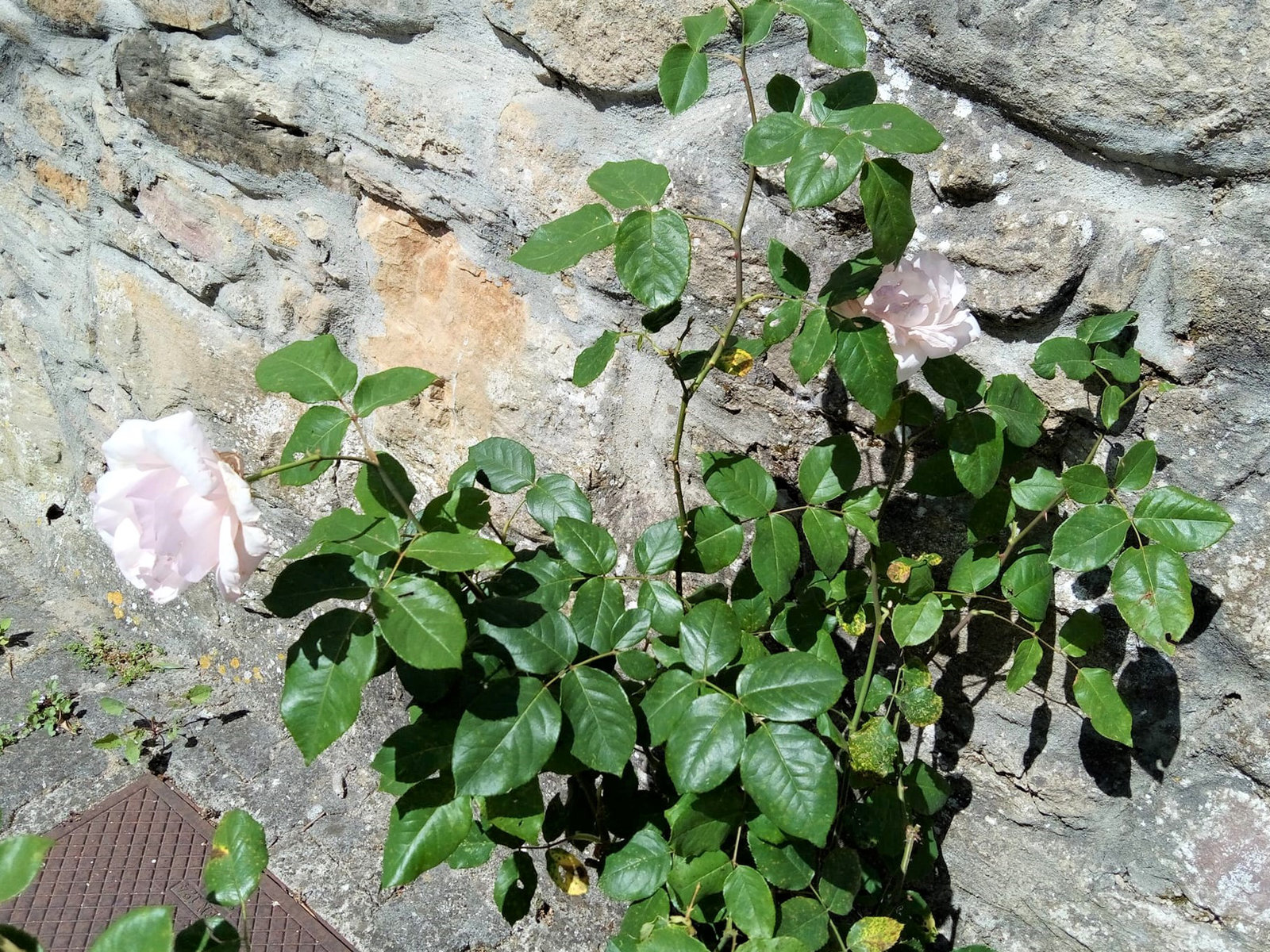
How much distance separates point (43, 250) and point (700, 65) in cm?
157

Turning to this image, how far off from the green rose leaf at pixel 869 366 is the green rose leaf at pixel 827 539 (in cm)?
16

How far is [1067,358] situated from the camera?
35.4 inches

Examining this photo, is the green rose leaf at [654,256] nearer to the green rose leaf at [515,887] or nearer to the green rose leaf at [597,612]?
the green rose leaf at [597,612]

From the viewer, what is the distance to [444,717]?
902mm

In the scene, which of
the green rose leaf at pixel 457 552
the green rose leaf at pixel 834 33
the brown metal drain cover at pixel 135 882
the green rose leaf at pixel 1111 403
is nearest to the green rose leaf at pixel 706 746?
the green rose leaf at pixel 457 552

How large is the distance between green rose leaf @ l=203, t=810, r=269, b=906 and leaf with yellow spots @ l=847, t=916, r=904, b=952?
0.57m

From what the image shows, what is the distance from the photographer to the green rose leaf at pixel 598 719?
84cm

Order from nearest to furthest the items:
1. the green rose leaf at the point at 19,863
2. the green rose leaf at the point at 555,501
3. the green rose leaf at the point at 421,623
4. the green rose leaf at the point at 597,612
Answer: the green rose leaf at the point at 19,863, the green rose leaf at the point at 421,623, the green rose leaf at the point at 597,612, the green rose leaf at the point at 555,501

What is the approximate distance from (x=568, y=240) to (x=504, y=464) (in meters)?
0.27

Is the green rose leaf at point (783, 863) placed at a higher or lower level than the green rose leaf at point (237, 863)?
lower

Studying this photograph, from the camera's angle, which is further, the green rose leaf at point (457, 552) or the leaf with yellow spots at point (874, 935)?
the leaf with yellow spots at point (874, 935)

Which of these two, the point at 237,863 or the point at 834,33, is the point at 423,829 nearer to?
the point at 237,863

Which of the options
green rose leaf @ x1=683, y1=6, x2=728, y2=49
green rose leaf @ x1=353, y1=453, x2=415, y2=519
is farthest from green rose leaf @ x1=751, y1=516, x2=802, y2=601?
green rose leaf @ x1=683, y1=6, x2=728, y2=49

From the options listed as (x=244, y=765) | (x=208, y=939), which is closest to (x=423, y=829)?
(x=208, y=939)
